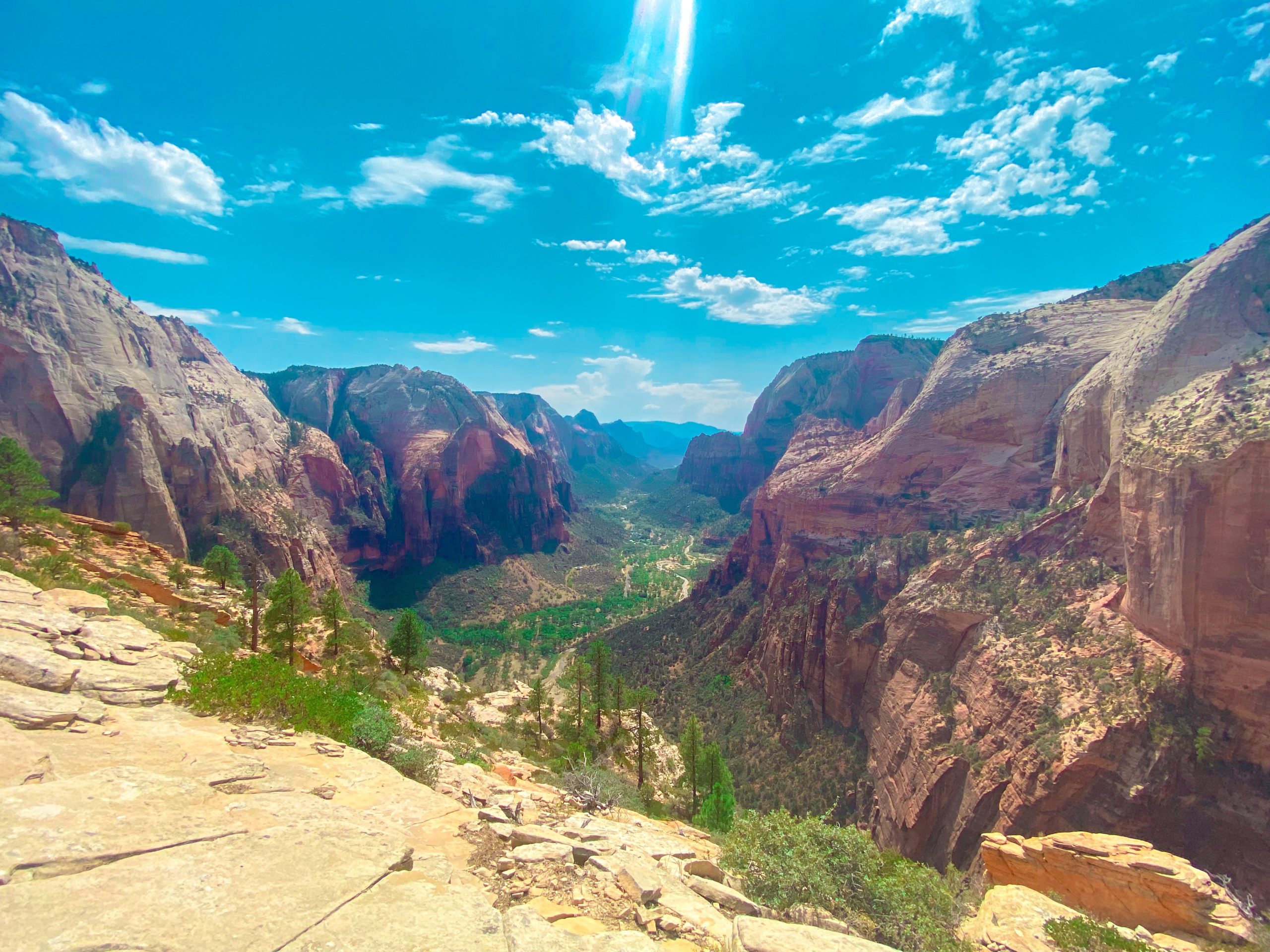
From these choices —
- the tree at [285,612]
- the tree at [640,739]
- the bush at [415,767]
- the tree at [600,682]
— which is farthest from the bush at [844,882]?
the tree at [600,682]

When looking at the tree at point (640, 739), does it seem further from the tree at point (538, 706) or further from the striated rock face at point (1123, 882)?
A: the striated rock face at point (1123, 882)

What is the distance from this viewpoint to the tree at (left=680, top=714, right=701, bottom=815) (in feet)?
95.3

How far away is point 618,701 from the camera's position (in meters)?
32.8

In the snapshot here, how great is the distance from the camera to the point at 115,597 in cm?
1916

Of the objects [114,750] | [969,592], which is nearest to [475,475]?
[969,592]

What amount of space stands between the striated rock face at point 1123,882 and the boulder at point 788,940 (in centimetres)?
1104

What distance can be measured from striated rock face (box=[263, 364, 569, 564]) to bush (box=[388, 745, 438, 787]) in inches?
3432

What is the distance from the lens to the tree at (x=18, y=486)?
23234mm

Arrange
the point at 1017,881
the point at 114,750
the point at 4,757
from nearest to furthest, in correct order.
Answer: the point at 4,757 < the point at 114,750 < the point at 1017,881

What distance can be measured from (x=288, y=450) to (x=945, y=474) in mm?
90804

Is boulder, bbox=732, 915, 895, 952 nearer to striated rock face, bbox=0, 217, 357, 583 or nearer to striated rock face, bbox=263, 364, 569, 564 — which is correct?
striated rock face, bbox=0, 217, 357, 583

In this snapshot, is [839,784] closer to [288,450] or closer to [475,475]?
[288,450]

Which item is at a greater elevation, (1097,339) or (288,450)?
(1097,339)

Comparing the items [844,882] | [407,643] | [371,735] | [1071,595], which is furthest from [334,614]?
[1071,595]
